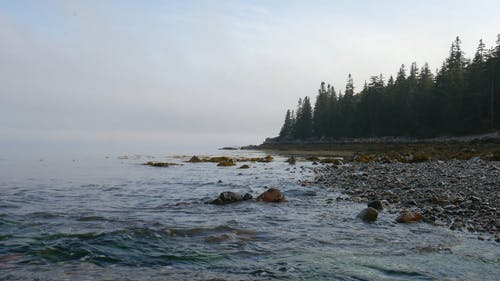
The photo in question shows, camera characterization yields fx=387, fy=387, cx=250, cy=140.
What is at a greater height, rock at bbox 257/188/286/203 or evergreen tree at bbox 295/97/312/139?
evergreen tree at bbox 295/97/312/139

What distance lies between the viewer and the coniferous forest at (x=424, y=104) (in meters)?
57.0

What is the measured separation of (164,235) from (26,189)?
1319 cm

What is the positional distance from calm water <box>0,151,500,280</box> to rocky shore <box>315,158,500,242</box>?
95cm

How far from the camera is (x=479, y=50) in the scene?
61781mm

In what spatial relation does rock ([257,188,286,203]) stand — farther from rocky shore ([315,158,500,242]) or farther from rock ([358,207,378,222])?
rock ([358,207,378,222])

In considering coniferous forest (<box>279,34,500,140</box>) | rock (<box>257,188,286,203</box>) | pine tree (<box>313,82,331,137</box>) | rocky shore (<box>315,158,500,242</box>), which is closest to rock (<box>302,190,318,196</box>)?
rocky shore (<box>315,158,500,242</box>)

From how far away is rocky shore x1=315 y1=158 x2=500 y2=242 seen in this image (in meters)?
9.68

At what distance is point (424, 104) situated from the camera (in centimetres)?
6931

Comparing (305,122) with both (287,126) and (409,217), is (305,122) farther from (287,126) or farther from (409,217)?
(409,217)

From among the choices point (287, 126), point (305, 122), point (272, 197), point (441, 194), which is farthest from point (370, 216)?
point (287, 126)

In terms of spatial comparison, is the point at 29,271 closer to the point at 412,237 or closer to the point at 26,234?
the point at 26,234

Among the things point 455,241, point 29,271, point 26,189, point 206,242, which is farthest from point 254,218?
point 26,189

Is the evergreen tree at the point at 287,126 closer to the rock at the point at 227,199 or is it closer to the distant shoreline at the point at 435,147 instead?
the distant shoreline at the point at 435,147

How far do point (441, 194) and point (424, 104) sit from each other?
62.2 metres
